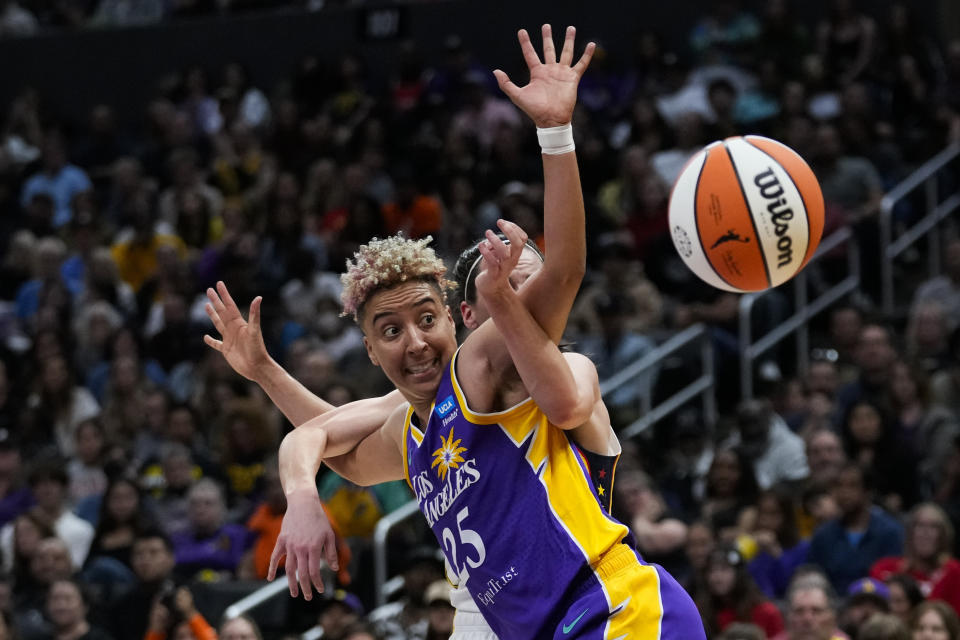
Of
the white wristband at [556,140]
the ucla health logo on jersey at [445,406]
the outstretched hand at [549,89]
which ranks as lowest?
the ucla health logo on jersey at [445,406]

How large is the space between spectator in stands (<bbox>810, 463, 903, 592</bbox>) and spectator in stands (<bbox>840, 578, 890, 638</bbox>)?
856mm

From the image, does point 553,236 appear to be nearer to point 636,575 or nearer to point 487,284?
point 487,284

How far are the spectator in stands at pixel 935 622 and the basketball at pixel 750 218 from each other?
2.67m

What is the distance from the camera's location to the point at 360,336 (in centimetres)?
1206

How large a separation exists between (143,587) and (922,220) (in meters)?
6.84

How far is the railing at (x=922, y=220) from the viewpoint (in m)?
11.6

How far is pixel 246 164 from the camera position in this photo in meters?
15.1

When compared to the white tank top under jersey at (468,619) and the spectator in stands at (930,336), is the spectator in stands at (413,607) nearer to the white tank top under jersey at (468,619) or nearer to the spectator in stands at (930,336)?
the white tank top under jersey at (468,619)

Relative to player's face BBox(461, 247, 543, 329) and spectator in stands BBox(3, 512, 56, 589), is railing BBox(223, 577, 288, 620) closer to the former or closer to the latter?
spectator in stands BBox(3, 512, 56, 589)

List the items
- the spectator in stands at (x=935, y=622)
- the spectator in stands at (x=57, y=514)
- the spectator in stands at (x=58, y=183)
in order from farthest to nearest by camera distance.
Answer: the spectator in stands at (x=58, y=183), the spectator in stands at (x=57, y=514), the spectator in stands at (x=935, y=622)

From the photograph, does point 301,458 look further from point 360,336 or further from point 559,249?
point 360,336

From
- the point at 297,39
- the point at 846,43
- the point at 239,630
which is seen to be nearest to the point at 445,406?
the point at 239,630

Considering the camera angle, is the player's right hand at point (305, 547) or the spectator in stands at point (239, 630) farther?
the spectator in stands at point (239, 630)

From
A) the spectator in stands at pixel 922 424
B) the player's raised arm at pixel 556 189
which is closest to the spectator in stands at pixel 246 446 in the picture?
the spectator in stands at pixel 922 424
